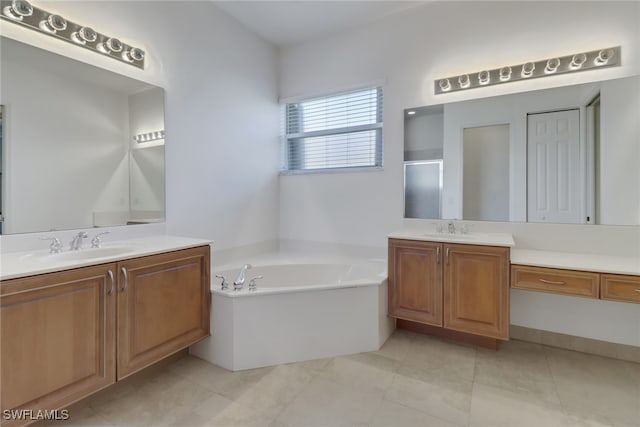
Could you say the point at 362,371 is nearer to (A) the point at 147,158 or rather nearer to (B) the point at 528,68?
(A) the point at 147,158

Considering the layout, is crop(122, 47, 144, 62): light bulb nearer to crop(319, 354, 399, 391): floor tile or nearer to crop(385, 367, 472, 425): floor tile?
crop(319, 354, 399, 391): floor tile

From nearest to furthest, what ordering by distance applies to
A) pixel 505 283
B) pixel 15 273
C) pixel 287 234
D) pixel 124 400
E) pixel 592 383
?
pixel 15 273
pixel 124 400
pixel 592 383
pixel 505 283
pixel 287 234

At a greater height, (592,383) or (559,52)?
(559,52)

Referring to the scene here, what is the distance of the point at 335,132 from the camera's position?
3.39m

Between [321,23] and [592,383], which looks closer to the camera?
[592,383]

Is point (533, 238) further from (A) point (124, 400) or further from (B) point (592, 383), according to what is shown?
(A) point (124, 400)

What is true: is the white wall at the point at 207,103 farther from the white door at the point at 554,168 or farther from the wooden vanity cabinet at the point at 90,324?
the white door at the point at 554,168

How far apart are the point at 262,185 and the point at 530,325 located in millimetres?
2800

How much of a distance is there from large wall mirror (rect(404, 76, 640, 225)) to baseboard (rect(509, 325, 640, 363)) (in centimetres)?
89

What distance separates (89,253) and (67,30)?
4.40 feet

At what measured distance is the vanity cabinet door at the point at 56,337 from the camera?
1.23 m

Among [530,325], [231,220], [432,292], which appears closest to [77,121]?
[231,220]

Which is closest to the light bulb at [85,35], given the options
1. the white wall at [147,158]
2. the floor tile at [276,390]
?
the white wall at [147,158]

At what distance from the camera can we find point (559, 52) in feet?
7.68
